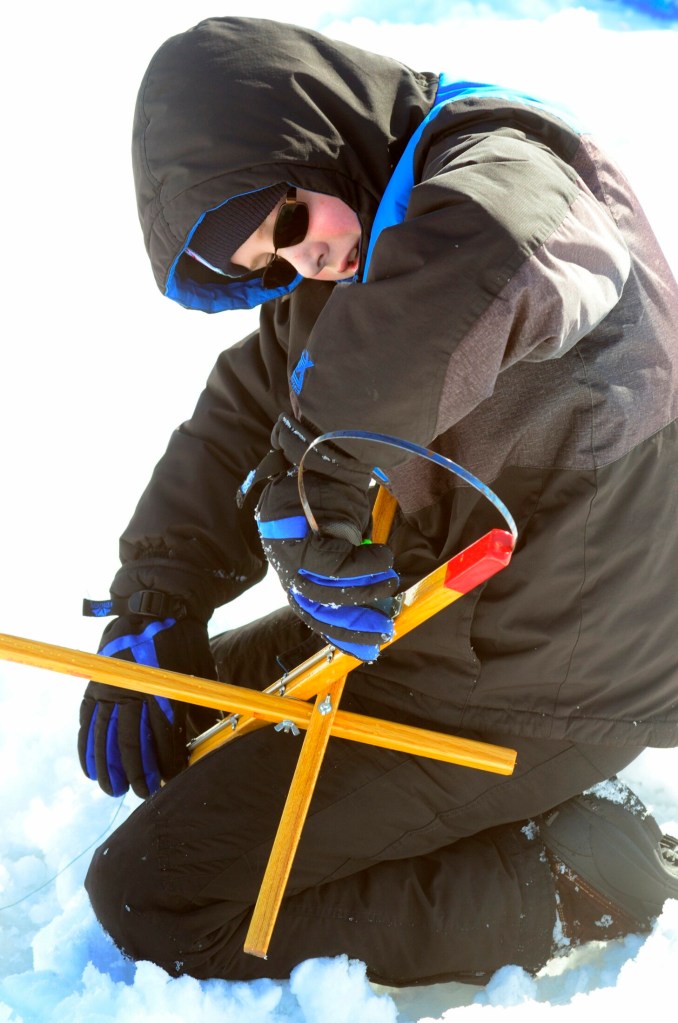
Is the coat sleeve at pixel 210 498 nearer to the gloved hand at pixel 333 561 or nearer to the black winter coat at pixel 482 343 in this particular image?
the black winter coat at pixel 482 343

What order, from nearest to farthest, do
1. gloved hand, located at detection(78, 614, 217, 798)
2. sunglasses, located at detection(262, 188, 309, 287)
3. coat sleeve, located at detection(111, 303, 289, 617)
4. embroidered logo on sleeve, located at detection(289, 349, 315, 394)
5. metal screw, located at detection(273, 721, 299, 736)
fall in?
1. embroidered logo on sleeve, located at detection(289, 349, 315, 394)
2. sunglasses, located at detection(262, 188, 309, 287)
3. metal screw, located at detection(273, 721, 299, 736)
4. gloved hand, located at detection(78, 614, 217, 798)
5. coat sleeve, located at detection(111, 303, 289, 617)

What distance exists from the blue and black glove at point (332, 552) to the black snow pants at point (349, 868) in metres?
0.39

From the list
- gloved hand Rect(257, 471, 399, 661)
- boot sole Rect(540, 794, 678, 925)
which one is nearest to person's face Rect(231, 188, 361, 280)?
gloved hand Rect(257, 471, 399, 661)

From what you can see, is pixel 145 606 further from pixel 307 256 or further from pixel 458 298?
pixel 458 298

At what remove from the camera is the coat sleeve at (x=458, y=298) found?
1093 millimetres

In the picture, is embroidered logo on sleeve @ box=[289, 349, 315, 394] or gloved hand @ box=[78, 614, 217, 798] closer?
embroidered logo on sleeve @ box=[289, 349, 315, 394]

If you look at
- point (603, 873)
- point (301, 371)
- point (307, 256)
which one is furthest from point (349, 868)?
point (307, 256)

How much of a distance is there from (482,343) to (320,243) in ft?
1.55

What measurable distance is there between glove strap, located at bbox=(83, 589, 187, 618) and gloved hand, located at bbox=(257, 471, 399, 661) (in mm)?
540

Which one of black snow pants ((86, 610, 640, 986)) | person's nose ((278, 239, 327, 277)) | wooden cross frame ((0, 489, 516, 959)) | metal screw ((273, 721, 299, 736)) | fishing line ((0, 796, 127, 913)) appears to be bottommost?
fishing line ((0, 796, 127, 913))

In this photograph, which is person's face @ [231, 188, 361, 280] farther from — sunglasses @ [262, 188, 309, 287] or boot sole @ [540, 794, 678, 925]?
boot sole @ [540, 794, 678, 925]

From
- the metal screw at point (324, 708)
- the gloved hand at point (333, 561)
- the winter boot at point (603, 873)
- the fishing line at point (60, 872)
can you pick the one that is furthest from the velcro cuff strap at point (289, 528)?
the fishing line at point (60, 872)

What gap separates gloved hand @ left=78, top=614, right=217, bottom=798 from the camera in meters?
1.83

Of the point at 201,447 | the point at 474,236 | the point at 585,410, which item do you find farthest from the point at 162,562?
the point at 474,236
